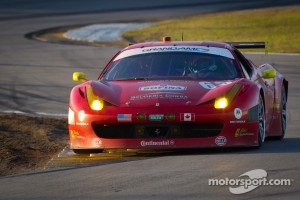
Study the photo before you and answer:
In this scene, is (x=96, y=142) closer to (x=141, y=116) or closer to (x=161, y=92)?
(x=141, y=116)

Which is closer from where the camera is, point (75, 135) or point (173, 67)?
point (75, 135)

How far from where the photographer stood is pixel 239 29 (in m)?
31.9

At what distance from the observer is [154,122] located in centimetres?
988

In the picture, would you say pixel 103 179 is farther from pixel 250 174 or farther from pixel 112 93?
pixel 112 93

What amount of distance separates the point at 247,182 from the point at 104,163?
192cm

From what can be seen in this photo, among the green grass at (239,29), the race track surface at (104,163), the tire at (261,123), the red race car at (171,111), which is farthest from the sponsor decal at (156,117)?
the green grass at (239,29)

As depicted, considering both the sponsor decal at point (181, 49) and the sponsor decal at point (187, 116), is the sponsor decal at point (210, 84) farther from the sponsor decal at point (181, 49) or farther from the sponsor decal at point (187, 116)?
the sponsor decal at point (181, 49)

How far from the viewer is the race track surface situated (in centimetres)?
784

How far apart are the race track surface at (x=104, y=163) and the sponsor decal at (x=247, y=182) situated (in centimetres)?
6

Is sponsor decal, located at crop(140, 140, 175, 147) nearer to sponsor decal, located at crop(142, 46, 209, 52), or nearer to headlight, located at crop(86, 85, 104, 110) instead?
headlight, located at crop(86, 85, 104, 110)

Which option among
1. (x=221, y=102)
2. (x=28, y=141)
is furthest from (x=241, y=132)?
(x=28, y=141)

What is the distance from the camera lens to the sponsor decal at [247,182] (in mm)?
7703

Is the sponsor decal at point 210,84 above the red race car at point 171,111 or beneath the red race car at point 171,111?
above

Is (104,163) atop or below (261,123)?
below
